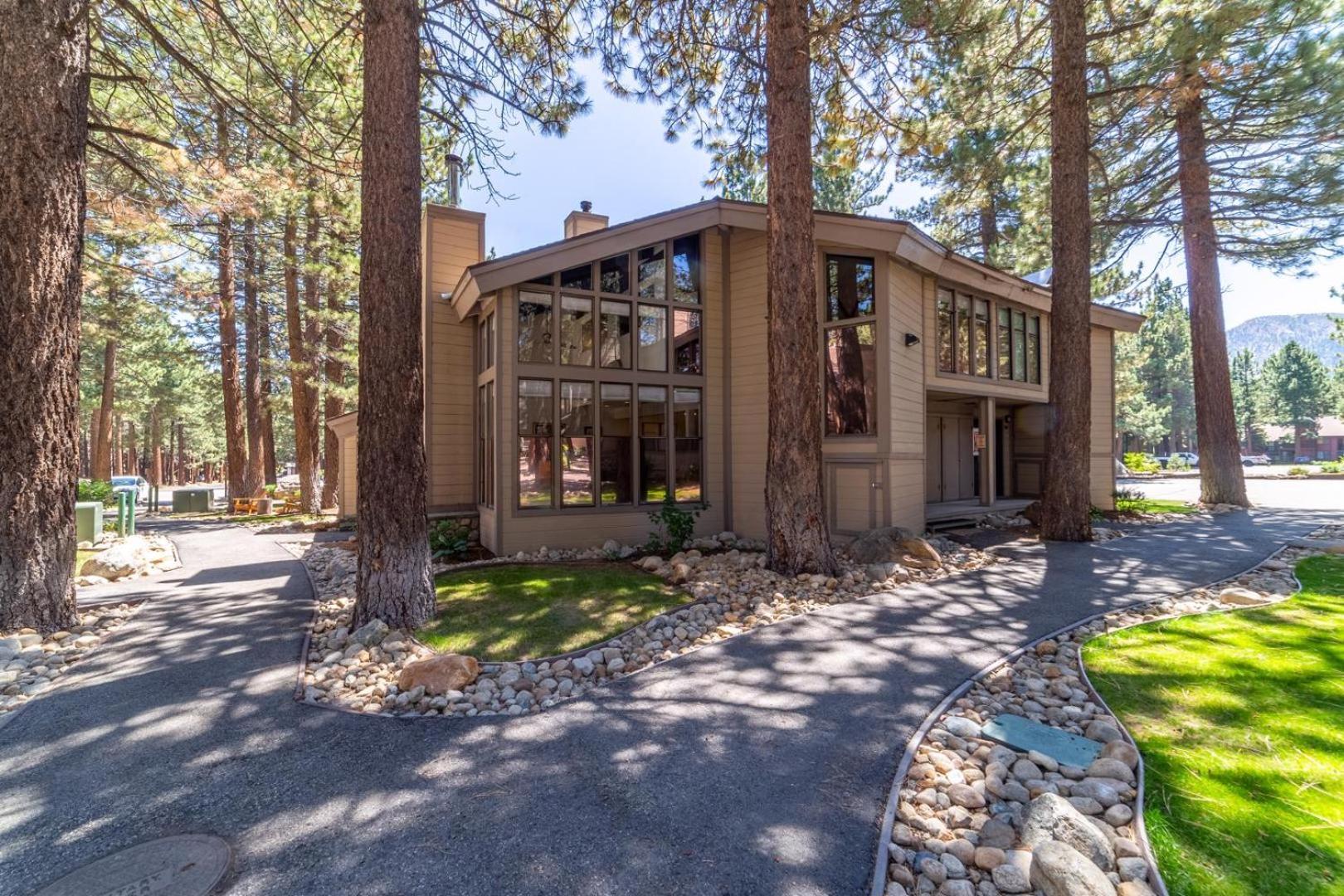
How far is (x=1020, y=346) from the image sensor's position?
11.6m

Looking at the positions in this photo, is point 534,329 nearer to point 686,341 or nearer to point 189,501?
point 686,341

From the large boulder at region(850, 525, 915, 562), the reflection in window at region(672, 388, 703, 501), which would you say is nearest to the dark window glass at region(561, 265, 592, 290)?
the reflection in window at region(672, 388, 703, 501)

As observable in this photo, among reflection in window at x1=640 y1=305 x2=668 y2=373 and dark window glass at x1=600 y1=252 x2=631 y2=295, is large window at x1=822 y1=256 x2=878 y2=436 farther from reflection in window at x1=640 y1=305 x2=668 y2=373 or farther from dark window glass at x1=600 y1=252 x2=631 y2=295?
dark window glass at x1=600 y1=252 x2=631 y2=295

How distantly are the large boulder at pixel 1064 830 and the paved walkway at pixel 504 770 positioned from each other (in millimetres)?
587

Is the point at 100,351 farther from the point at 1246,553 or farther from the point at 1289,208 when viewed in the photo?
the point at 1289,208

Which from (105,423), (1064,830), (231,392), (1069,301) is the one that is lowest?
(1064,830)

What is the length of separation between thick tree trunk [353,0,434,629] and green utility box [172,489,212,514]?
16050mm

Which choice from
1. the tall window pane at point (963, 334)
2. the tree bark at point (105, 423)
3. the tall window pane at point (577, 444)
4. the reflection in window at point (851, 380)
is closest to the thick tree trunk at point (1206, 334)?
the tall window pane at point (963, 334)

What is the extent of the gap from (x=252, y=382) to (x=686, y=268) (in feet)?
47.3

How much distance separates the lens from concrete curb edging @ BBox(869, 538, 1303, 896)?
2.05 meters

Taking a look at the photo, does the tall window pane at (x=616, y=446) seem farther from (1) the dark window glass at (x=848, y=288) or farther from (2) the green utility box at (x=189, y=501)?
(2) the green utility box at (x=189, y=501)

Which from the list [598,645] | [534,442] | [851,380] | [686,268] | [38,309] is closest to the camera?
[598,645]

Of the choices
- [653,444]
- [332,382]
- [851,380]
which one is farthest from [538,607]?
[332,382]

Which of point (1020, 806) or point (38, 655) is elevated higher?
point (38, 655)
